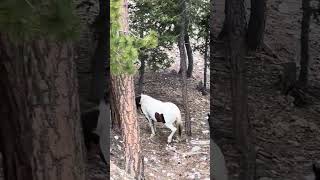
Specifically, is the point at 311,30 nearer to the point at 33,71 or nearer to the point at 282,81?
the point at 282,81

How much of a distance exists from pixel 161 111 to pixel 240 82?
3525mm

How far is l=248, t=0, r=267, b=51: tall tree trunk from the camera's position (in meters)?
1.68

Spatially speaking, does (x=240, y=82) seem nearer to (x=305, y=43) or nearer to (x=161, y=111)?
(x=305, y=43)

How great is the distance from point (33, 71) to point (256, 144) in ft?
2.69

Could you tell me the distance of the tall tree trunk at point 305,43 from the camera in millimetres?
1647

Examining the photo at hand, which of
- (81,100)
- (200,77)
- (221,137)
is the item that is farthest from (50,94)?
(200,77)

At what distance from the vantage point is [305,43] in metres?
1.66

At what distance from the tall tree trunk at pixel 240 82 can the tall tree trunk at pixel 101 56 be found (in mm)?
419

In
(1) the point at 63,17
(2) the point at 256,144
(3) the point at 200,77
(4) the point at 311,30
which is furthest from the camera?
(3) the point at 200,77

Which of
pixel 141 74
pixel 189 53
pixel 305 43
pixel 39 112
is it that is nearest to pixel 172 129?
pixel 141 74

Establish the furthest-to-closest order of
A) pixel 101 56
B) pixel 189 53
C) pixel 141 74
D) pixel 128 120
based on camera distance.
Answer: pixel 189 53, pixel 141 74, pixel 128 120, pixel 101 56

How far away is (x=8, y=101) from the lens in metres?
1.36

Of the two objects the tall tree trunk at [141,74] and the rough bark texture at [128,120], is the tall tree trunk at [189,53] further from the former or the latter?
the rough bark texture at [128,120]

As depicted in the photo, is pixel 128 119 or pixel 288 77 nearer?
pixel 288 77
